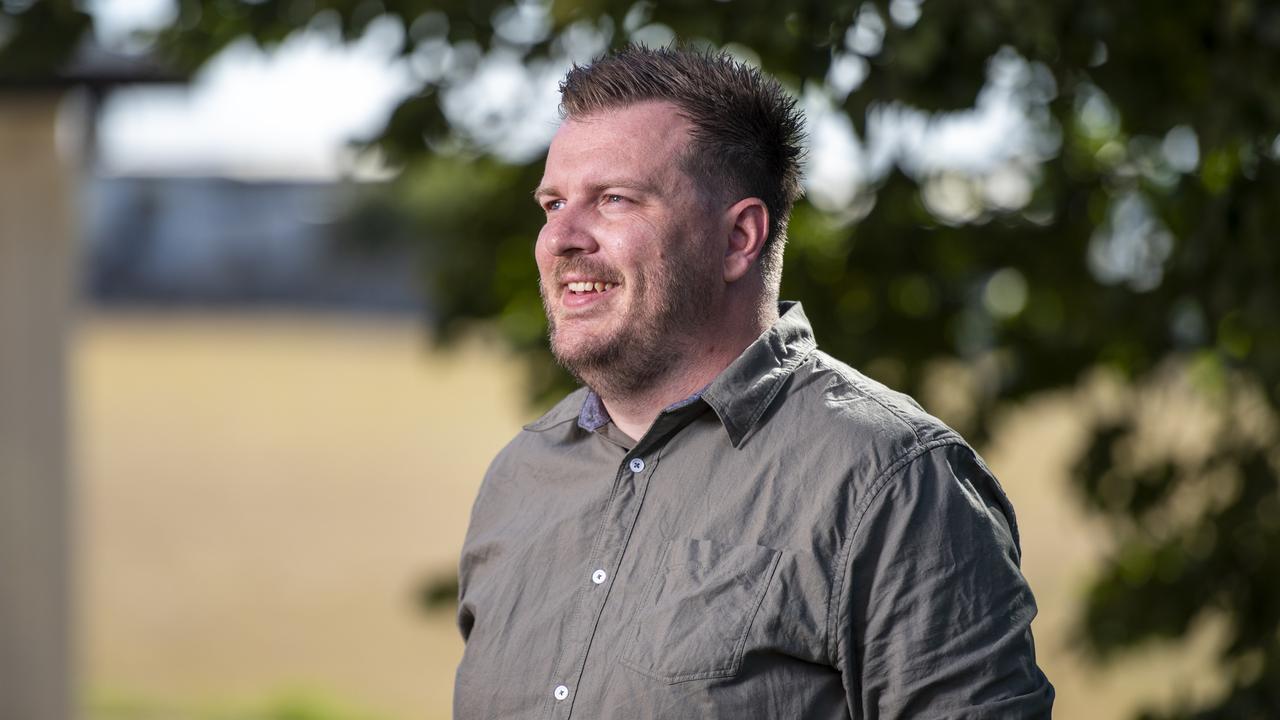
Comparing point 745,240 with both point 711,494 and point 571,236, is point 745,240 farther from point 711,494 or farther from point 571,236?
point 711,494

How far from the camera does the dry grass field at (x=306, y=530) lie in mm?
8258

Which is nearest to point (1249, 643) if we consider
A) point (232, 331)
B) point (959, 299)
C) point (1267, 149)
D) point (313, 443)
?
point (959, 299)

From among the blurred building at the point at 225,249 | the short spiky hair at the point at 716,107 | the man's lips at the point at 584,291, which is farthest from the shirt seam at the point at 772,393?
the blurred building at the point at 225,249

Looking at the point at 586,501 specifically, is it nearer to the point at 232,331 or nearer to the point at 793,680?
the point at 793,680

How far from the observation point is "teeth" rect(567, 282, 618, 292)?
1716 mm

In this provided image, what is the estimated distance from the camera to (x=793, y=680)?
1531 millimetres

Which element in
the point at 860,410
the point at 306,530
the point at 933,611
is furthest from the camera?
the point at 306,530

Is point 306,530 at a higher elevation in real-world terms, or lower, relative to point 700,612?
lower

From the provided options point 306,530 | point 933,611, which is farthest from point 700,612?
point 306,530

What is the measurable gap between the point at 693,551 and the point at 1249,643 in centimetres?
262

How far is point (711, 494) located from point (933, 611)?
11.2 inches

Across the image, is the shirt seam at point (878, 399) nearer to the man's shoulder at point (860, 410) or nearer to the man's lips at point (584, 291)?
the man's shoulder at point (860, 410)

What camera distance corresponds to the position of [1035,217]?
3.82 m

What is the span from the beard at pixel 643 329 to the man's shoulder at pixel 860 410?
0.14 meters
